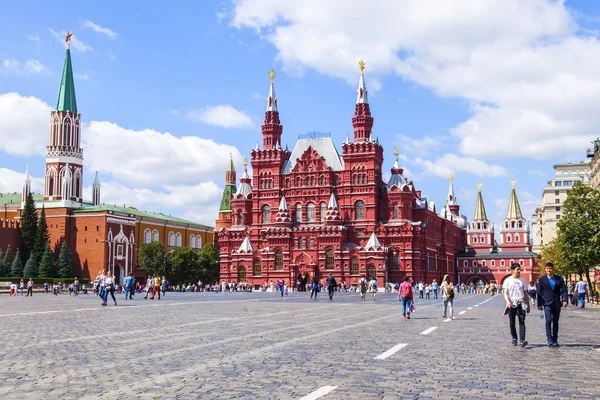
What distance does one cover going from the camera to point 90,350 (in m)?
13.5

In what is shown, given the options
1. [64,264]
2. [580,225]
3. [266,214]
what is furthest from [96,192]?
[580,225]

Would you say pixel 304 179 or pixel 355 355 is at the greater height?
pixel 304 179

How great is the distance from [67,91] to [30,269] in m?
34.3

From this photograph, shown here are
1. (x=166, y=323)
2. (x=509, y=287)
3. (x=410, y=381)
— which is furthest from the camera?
(x=166, y=323)

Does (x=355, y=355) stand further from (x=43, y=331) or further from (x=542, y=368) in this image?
(x=43, y=331)

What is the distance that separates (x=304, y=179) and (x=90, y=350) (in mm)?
90992

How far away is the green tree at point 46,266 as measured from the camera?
9925 cm

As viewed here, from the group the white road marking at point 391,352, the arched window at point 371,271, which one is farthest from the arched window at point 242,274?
the white road marking at point 391,352

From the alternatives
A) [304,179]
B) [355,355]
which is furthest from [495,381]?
[304,179]

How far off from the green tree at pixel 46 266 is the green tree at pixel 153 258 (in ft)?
45.5

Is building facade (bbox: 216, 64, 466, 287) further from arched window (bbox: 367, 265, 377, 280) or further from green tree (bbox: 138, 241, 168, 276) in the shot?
green tree (bbox: 138, 241, 168, 276)

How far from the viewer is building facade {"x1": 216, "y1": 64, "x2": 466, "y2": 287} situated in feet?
322

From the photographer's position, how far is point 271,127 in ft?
351

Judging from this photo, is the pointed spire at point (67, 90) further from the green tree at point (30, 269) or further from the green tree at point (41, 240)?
the green tree at point (30, 269)
